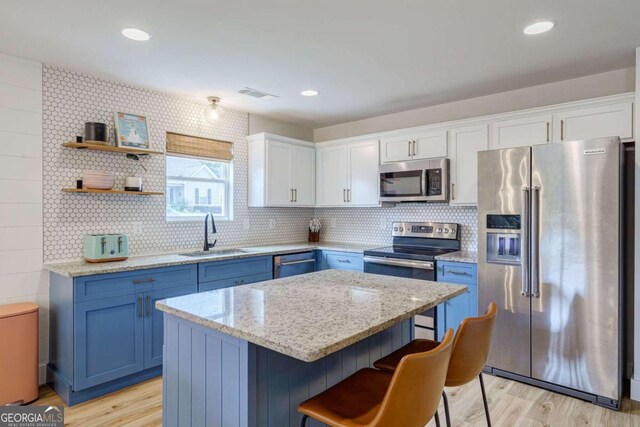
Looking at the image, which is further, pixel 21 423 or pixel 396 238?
pixel 396 238

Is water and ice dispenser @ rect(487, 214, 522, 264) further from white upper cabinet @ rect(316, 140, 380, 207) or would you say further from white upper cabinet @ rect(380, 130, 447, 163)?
white upper cabinet @ rect(316, 140, 380, 207)

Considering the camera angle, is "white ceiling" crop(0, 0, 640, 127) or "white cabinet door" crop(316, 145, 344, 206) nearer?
"white ceiling" crop(0, 0, 640, 127)

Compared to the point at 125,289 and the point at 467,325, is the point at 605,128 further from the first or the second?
the point at 125,289

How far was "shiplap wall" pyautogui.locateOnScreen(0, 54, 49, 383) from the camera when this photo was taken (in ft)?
9.07

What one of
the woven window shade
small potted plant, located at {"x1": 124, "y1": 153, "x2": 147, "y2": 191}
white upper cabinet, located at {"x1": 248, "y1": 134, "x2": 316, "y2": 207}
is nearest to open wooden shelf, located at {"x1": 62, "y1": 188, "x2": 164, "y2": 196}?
small potted plant, located at {"x1": 124, "y1": 153, "x2": 147, "y2": 191}

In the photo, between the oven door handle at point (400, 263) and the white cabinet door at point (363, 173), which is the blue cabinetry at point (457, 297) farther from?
the white cabinet door at point (363, 173)

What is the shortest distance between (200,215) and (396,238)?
7.05 feet

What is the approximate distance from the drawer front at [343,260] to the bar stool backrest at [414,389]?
267 centimetres

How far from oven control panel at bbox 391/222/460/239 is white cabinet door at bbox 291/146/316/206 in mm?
1090

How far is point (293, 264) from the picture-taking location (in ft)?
13.4

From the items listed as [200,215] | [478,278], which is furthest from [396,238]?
[200,215]

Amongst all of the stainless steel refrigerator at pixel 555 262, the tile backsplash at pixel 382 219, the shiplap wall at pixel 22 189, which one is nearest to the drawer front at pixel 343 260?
the tile backsplash at pixel 382 219

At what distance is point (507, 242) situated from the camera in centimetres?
294

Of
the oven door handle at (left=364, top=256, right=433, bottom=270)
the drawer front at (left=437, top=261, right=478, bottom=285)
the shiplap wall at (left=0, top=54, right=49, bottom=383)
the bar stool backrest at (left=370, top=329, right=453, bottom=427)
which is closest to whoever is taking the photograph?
the bar stool backrest at (left=370, top=329, right=453, bottom=427)
